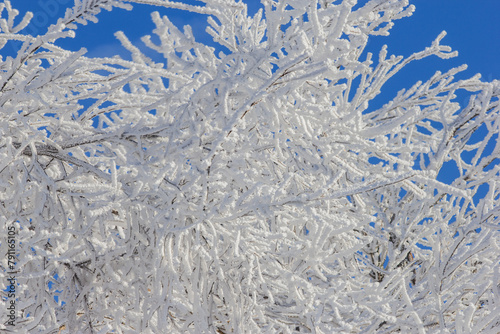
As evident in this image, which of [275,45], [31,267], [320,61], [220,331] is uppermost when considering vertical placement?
[275,45]

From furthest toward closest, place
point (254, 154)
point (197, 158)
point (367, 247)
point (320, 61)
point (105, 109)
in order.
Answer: point (367, 247)
point (105, 109)
point (254, 154)
point (197, 158)
point (320, 61)

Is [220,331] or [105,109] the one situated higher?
[105,109]

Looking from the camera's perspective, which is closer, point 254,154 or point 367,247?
point 254,154

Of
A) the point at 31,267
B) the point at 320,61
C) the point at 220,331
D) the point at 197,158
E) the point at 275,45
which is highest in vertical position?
the point at 275,45

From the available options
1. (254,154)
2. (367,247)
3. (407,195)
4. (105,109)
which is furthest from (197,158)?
(407,195)

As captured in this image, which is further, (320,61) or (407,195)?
(407,195)

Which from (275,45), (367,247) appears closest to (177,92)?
(275,45)

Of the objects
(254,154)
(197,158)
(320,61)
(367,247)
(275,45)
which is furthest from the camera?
(367,247)

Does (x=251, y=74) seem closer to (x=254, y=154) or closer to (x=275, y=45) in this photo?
(x=275, y=45)

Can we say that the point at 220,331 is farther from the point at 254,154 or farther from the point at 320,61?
the point at 320,61
